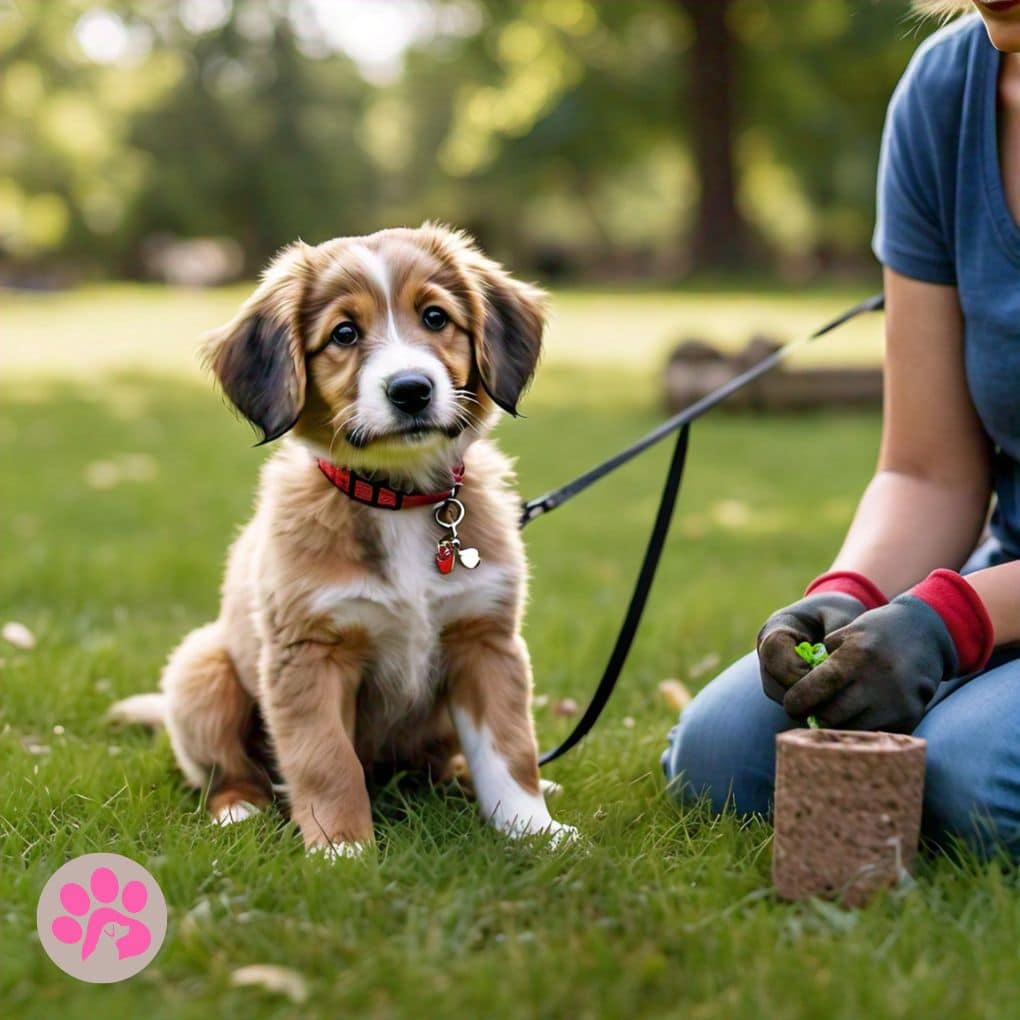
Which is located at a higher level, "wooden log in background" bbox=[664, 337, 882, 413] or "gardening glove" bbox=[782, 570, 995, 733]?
"gardening glove" bbox=[782, 570, 995, 733]

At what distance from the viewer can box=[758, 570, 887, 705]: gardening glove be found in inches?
99.4

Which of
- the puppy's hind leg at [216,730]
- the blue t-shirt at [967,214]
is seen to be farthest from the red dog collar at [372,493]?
the blue t-shirt at [967,214]

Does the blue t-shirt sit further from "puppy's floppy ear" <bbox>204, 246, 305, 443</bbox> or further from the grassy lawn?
"puppy's floppy ear" <bbox>204, 246, 305, 443</bbox>

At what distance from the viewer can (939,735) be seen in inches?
100

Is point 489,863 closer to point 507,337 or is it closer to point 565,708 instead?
point 507,337

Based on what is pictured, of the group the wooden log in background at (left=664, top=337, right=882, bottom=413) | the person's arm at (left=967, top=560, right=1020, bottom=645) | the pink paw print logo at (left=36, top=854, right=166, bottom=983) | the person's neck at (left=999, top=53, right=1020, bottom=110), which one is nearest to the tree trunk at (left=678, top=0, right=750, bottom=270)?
the wooden log in background at (left=664, top=337, right=882, bottom=413)

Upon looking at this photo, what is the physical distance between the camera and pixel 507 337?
2.98 meters

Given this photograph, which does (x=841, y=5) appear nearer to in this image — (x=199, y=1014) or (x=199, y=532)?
(x=199, y=532)

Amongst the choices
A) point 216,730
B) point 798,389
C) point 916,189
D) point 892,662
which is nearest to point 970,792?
point 892,662

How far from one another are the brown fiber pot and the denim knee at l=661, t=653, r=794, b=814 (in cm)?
54

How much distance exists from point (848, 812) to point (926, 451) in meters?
1.15

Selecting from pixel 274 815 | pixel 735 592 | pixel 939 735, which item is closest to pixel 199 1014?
pixel 274 815

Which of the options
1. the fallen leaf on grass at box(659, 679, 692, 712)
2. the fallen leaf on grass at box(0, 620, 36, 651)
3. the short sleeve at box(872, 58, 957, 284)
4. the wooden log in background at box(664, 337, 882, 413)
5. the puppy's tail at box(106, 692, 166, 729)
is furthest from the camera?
the wooden log in background at box(664, 337, 882, 413)

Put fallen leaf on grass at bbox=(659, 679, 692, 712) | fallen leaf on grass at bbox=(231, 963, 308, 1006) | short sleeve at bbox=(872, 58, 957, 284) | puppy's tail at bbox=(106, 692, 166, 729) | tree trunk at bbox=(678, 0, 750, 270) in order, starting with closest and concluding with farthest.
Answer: fallen leaf on grass at bbox=(231, 963, 308, 1006) < short sleeve at bbox=(872, 58, 957, 284) < puppy's tail at bbox=(106, 692, 166, 729) < fallen leaf on grass at bbox=(659, 679, 692, 712) < tree trunk at bbox=(678, 0, 750, 270)
